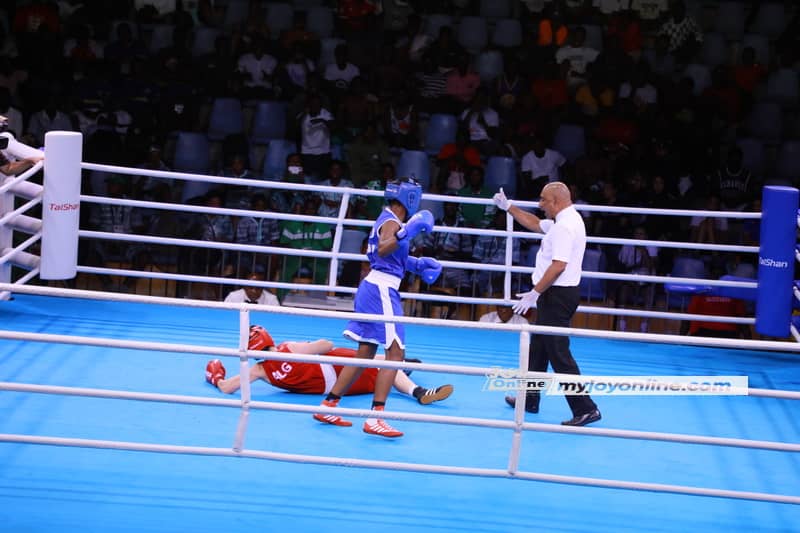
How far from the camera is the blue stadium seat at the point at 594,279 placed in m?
8.91

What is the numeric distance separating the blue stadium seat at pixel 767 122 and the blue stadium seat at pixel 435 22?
3.36 metres

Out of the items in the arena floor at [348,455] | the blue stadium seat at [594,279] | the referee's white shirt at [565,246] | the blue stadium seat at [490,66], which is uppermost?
the blue stadium seat at [490,66]

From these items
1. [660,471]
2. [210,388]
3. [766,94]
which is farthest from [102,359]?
[766,94]

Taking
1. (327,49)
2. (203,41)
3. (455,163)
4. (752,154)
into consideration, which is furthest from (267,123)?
(752,154)

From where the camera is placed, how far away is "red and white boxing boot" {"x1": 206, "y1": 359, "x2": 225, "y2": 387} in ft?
19.9

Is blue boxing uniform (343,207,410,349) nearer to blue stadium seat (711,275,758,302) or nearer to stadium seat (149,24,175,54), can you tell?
blue stadium seat (711,275,758,302)

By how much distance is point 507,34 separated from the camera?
11734 mm

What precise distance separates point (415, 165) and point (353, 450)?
17.1 ft

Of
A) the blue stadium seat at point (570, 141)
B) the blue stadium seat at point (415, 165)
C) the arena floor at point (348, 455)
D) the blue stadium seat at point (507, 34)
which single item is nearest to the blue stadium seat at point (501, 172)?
the blue stadium seat at point (415, 165)

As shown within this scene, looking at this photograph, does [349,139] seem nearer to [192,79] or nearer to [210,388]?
[192,79]

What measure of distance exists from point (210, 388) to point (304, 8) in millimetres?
6976

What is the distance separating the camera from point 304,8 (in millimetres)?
12078

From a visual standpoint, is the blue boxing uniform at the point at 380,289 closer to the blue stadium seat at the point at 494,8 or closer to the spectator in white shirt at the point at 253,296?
the spectator in white shirt at the point at 253,296

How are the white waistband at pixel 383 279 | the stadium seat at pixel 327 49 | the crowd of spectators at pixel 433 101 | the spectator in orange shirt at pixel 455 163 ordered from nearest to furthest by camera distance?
the white waistband at pixel 383 279 → the crowd of spectators at pixel 433 101 → the spectator in orange shirt at pixel 455 163 → the stadium seat at pixel 327 49
